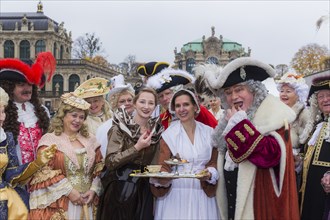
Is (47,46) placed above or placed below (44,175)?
above

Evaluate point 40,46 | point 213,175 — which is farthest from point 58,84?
point 213,175

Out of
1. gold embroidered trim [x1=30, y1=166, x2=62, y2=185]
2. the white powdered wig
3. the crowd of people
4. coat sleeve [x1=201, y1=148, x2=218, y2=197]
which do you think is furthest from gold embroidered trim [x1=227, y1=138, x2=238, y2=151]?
gold embroidered trim [x1=30, y1=166, x2=62, y2=185]

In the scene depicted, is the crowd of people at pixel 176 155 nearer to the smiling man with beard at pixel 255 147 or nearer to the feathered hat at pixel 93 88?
the smiling man with beard at pixel 255 147

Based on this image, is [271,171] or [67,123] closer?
[271,171]

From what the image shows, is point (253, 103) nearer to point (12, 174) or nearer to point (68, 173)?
point (68, 173)

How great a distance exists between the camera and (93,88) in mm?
6844

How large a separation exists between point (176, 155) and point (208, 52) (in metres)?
84.8

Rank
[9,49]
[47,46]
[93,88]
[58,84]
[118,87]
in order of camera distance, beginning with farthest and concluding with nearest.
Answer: [9,49] → [47,46] → [58,84] → [93,88] → [118,87]

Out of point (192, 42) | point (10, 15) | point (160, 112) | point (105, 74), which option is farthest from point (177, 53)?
point (160, 112)

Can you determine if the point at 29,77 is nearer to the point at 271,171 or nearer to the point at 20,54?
the point at 271,171

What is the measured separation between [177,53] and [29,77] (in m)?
87.0

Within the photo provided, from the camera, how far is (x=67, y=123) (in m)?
5.36

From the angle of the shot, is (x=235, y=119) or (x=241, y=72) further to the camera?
(x=241, y=72)

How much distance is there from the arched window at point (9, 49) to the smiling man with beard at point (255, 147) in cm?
6699
